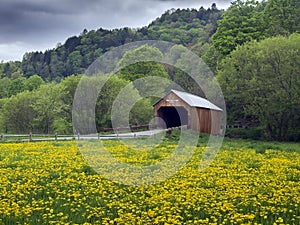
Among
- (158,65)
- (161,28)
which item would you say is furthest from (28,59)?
(158,65)

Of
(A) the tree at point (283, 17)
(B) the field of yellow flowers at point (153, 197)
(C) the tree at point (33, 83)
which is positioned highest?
(A) the tree at point (283, 17)

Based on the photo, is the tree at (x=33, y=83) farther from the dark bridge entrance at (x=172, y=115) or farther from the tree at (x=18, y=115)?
the dark bridge entrance at (x=172, y=115)

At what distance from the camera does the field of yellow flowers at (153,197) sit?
349 inches

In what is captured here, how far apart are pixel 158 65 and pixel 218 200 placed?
69484 mm

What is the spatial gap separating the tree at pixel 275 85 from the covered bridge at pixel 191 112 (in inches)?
196

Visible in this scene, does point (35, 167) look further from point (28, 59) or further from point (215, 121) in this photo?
point (28, 59)

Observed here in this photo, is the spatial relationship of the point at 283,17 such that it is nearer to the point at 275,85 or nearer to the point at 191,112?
the point at 275,85

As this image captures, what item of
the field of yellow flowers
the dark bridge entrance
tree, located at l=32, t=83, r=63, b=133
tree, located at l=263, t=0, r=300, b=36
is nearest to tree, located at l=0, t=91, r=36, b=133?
tree, located at l=32, t=83, r=63, b=133

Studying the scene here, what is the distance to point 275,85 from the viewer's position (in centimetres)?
4225

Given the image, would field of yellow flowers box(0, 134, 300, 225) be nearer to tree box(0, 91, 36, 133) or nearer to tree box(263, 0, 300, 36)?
tree box(0, 91, 36, 133)

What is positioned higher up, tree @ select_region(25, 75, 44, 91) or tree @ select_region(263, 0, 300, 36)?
tree @ select_region(263, 0, 300, 36)

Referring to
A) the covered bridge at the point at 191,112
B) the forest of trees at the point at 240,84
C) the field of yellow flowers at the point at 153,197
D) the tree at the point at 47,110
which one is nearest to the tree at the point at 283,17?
the forest of trees at the point at 240,84

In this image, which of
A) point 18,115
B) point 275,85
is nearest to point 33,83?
point 18,115

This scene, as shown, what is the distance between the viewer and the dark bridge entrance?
5192cm
